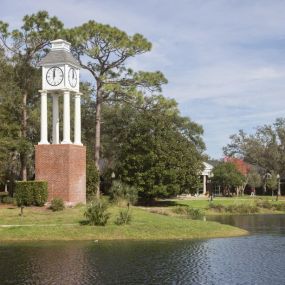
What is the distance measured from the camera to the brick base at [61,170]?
38594 mm

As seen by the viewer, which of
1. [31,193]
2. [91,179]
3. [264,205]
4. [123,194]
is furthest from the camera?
[264,205]

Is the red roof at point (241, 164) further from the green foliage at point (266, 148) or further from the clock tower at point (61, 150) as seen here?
the clock tower at point (61, 150)

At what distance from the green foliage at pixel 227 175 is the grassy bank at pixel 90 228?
4481 cm

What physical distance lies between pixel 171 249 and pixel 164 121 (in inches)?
1218

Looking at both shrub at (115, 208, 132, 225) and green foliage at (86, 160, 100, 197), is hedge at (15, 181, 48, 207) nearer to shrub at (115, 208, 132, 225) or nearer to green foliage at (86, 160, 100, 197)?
shrub at (115, 208, 132, 225)

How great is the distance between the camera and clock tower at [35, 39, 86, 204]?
38.7 metres

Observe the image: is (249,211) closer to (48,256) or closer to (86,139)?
(86,139)

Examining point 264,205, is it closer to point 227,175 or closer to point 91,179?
point 227,175

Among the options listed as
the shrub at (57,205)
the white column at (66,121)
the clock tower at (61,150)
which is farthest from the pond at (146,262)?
the white column at (66,121)

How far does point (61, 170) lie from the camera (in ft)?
127

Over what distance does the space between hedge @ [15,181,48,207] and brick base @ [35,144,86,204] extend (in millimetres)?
1038

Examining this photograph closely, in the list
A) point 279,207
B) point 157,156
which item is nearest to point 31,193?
point 157,156

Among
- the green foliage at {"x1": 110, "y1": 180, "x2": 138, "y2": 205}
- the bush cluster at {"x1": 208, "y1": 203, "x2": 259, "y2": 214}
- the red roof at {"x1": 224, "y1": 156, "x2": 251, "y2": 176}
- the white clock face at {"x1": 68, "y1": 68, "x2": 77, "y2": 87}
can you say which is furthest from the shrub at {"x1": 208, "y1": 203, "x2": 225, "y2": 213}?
the red roof at {"x1": 224, "y1": 156, "x2": 251, "y2": 176}

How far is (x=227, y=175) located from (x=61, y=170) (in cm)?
4431
